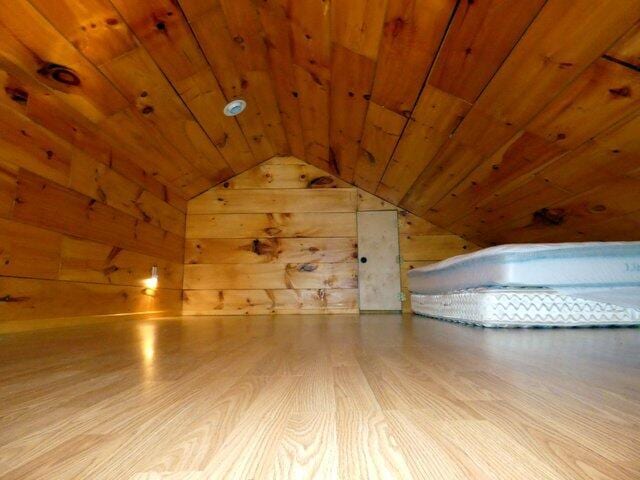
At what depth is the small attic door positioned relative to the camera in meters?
3.57

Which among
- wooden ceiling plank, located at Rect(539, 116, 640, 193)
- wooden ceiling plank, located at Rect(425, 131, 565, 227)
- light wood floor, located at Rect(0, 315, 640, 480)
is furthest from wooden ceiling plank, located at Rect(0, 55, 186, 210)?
wooden ceiling plank, located at Rect(539, 116, 640, 193)

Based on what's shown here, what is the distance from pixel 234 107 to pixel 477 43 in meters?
1.93

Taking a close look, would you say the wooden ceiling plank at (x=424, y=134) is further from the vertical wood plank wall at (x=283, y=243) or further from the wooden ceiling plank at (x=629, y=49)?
the vertical wood plank wall at (x=283, y=243)

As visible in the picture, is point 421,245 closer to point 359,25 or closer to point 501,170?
point 501,170

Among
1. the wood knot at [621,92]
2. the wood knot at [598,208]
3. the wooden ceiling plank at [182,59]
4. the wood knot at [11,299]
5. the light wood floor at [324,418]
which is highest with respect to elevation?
the wooden ceiling plank at [182,59]

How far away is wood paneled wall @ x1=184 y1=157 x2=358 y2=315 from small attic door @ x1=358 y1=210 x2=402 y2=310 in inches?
3.7

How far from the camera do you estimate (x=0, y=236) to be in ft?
5.37

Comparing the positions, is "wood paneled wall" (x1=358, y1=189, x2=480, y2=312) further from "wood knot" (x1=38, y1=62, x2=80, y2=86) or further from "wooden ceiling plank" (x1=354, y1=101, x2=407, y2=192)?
"wood knot" (x1=38, y1=62, x2=80, y2=86)

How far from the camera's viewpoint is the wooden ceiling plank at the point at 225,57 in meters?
1.88

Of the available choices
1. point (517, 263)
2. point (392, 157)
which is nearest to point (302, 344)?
point (517, 263)

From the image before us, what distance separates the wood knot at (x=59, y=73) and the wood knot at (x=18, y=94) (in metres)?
0.13

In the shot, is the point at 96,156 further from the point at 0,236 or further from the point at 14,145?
the point at 0,236

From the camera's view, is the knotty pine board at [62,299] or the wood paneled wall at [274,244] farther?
the wood paneled wall at [274,244]

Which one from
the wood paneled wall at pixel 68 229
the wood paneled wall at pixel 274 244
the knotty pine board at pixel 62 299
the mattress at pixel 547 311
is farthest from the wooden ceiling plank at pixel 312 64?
the knotty pine board at pixel 62 299
